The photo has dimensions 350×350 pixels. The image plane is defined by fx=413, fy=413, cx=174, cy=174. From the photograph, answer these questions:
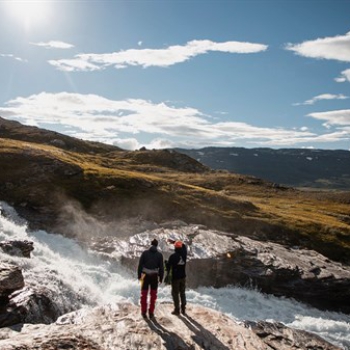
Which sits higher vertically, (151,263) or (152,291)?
(151,263)

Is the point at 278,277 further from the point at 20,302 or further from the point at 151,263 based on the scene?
the point at 20,302

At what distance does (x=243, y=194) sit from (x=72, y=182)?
58.1m

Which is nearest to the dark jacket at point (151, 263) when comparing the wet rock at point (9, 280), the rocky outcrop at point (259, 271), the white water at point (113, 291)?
the wet rock at point (9, 280)

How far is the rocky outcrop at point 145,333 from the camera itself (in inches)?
797

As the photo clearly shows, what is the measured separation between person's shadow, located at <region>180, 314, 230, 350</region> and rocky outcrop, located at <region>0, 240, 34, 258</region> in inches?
997

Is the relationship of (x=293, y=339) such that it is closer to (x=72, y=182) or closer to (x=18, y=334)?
(x=18, y=334)

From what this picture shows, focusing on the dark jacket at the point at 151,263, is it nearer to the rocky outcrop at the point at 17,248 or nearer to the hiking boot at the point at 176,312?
the hiking boot at the point at 176,312

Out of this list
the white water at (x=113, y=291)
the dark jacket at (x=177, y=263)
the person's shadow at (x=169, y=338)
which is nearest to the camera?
the person's shadow at (x=169, y=338)

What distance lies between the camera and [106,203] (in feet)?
233

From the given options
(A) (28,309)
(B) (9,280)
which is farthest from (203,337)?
(B) (9,280)

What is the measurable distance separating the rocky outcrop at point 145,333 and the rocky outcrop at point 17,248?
20144mm

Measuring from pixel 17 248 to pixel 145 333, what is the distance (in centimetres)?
2664

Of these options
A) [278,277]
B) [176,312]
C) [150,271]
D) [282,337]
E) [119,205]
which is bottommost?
[278,277]

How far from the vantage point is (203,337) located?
23.4 m
